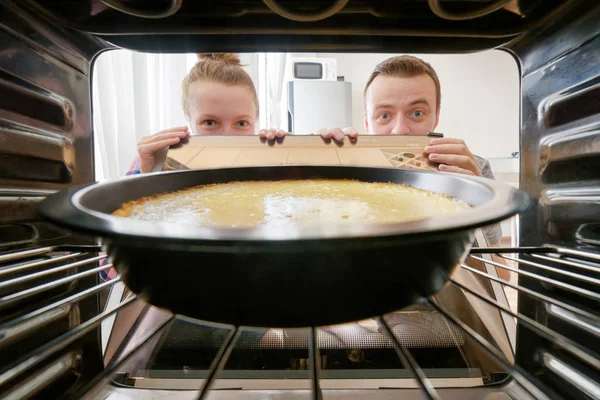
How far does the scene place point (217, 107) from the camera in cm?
115

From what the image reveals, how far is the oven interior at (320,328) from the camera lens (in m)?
0.37

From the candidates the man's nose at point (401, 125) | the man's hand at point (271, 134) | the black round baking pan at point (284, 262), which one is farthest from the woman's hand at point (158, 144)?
the man's nose at point (401, 125)

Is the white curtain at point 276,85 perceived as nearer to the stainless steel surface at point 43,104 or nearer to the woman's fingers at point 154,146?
the woman's fingers at point 154,146

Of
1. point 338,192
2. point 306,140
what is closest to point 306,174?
point 338,192

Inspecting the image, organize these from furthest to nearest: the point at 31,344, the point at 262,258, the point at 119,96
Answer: the point at 119,96, the point at 31,344, the point at 262,258

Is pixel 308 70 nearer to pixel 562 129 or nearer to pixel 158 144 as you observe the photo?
pixel 158 144

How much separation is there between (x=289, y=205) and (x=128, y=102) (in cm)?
115

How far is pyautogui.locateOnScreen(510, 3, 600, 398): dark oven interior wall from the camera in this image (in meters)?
0.39

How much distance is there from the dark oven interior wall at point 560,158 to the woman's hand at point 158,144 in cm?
59

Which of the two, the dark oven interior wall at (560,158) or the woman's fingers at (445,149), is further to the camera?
the woman's fingers at (445,149)

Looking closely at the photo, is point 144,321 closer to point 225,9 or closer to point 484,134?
point 225,9

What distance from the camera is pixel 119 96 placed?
4.12ft

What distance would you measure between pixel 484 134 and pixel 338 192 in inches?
152

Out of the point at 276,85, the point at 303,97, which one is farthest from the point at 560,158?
the point at 276,85
